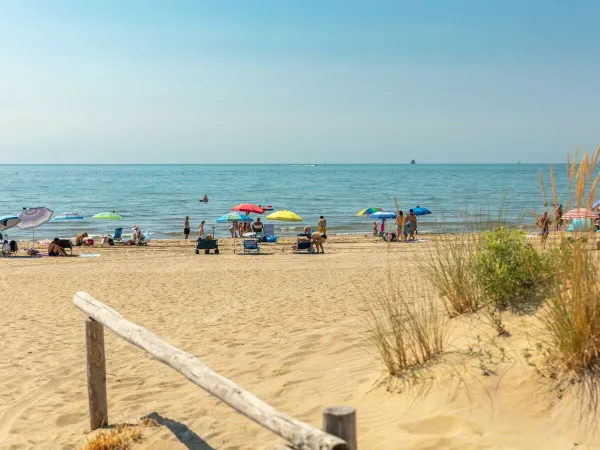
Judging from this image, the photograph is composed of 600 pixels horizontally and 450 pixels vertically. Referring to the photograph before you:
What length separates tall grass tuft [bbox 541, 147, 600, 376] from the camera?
3871 millimetres

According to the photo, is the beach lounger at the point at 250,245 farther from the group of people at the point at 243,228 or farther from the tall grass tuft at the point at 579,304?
the tall grass tuft at the point at 579,304

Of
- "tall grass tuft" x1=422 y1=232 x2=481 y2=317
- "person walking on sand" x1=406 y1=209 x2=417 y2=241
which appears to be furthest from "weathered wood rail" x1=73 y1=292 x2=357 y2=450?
"person walking on sand" x1=406 y1=209 x2=417 y2=241

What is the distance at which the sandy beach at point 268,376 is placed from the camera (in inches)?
161

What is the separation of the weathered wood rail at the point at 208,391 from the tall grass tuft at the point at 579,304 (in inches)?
79.3

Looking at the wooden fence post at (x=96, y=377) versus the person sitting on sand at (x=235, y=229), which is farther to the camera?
the person sitting on sand at (x=235, y=229)

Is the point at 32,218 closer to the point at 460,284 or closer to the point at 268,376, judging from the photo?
the point at 268,376

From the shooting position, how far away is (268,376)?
596cm

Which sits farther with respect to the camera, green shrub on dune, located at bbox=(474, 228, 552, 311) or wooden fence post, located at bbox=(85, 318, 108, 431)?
green shrub on dune, located at bbox=(474, 228, 552, 311)

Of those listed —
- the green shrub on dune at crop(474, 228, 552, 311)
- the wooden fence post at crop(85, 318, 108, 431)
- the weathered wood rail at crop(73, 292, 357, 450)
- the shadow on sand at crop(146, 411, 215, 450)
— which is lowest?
the shadow on sand at crop(146, 411, 215, 450)

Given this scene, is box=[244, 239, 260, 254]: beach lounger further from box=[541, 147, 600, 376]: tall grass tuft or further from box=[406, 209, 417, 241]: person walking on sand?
box=[541, 147, 600, 376]: tall grass tuft

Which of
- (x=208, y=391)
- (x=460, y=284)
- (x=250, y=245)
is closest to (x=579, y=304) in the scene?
(x=460, y=284)

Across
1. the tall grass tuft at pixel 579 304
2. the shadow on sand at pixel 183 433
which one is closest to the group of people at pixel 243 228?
the shadow on sand at pixel 183 433

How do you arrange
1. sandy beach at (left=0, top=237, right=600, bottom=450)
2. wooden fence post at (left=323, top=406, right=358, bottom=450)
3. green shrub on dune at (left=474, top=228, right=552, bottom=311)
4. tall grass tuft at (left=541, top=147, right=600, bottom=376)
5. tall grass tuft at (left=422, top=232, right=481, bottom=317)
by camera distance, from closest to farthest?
wooden fence post at (left=323, top=406, right=358, bottom=450)
tall grass tuft at (left=541, top=147, right=600, bottom=376)
sandy beach at (left=0, top=237, right=600, bottom=450)
green shrub on dune at (left=474, top=228, right=552, bottom=311)
tall grass tuft at (left=422, top=232, right=481, bottom=317)

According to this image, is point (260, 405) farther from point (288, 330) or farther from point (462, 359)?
point (288, 330)
